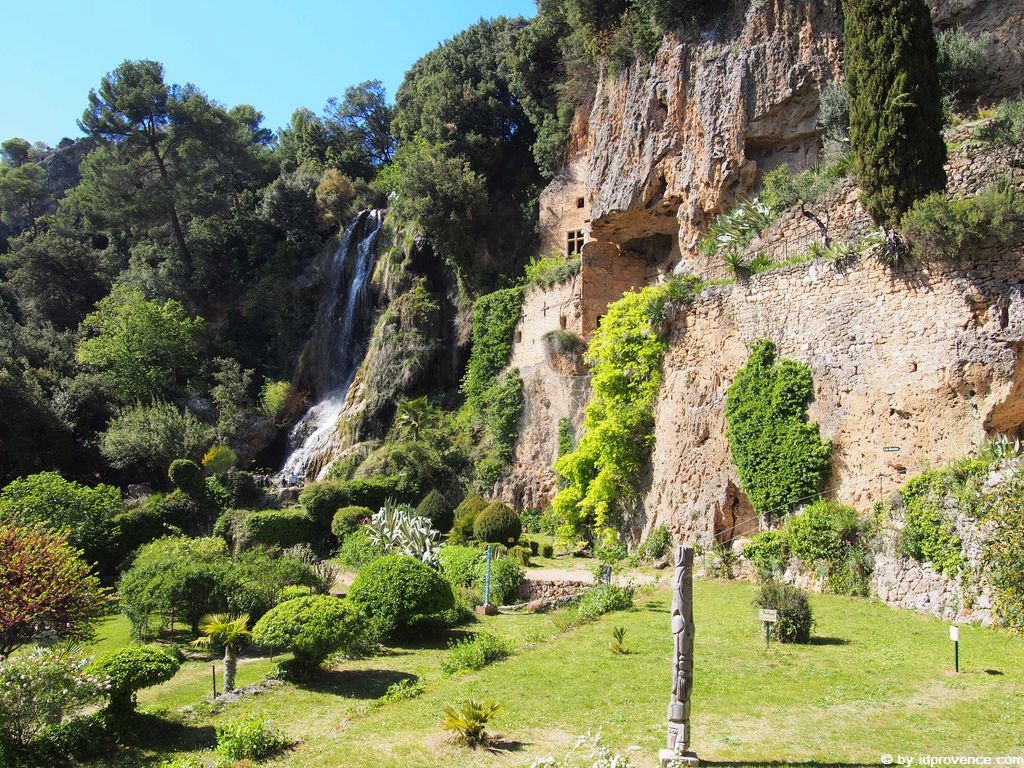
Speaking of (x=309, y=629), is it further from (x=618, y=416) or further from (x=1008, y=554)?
(x=618, y=416)

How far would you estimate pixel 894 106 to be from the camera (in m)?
14.4

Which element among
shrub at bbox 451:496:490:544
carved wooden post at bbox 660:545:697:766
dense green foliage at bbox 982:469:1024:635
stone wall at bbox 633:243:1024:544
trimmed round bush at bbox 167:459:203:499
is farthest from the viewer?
trimmed round bush at bbox 167:459:203:499

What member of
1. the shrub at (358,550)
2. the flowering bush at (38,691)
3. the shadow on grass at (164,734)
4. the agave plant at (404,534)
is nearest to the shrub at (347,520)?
the shrub at (358,550)

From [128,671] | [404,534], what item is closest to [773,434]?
[404,534]

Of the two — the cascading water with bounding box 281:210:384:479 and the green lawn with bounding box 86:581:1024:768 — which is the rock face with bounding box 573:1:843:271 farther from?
the cascading water with bounding box 281:210:384:479

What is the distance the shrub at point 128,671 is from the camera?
9406mm

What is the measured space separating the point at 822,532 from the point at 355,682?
29.4 feet

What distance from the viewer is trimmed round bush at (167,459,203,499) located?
26.7 metres

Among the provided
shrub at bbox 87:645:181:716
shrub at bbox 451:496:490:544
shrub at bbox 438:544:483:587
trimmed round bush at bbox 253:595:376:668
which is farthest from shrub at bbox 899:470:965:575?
shrub at bbox 451:496:490:544

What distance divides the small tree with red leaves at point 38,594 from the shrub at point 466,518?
10.4 meters

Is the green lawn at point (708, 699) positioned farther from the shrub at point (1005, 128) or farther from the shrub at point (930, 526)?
the shrub at point (1005, 128)

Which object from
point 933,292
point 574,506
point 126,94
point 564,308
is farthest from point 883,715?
point 126,94

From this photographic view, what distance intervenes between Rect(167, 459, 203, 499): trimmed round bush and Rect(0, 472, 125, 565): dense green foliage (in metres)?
3.13

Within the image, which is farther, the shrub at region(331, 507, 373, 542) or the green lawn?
the shrub at region(331, 507, 373, 542)
